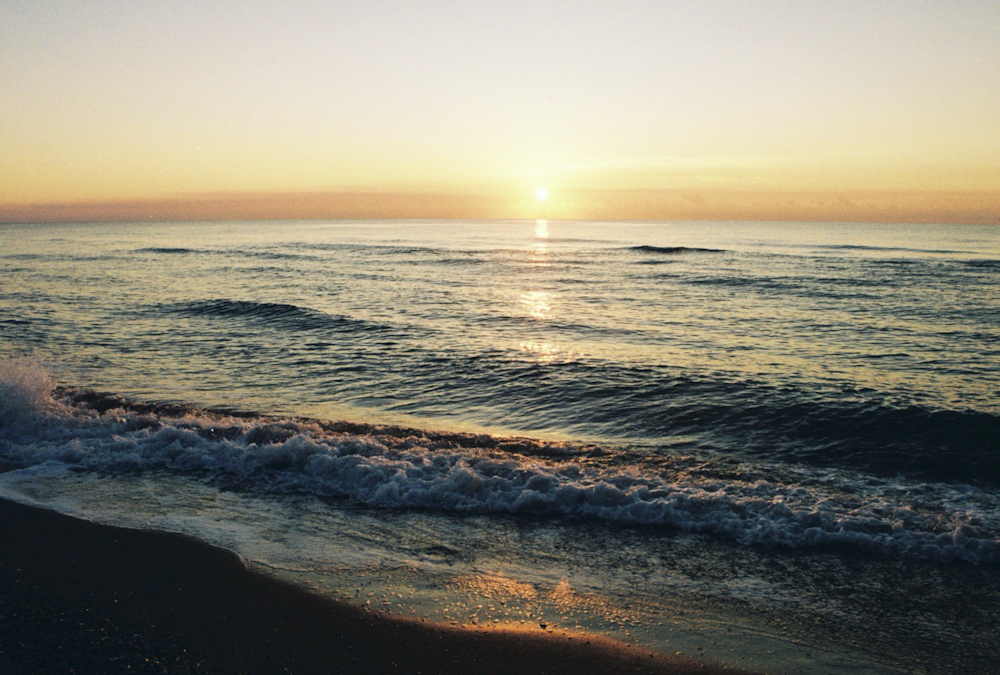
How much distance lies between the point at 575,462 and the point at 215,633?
18.8 ft

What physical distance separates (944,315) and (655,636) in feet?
74.8

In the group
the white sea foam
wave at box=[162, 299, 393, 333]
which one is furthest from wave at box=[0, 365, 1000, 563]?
wave at box=[162, 299, 393, 333]

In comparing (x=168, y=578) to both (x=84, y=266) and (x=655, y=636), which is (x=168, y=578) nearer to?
(x=655, y=636)

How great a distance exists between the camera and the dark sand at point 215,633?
4816 millimetres

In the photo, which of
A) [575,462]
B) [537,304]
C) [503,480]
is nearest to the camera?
[503,480]

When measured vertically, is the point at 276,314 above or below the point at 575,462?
above

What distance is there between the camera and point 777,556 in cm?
696

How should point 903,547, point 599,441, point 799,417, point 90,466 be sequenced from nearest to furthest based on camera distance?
1. point 903,547
2. point 90,466
3. point 599,441
4. point 799,417

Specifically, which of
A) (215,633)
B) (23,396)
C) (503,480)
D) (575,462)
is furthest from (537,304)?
(215,633)

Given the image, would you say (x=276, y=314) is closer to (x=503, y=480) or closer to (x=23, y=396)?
(x=23, y=396)

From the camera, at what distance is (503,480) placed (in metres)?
8.64

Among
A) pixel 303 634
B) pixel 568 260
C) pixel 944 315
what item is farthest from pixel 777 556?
pixel 568 260

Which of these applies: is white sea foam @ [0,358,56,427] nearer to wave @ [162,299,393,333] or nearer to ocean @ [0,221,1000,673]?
ocean @ [0,221,1000,673]

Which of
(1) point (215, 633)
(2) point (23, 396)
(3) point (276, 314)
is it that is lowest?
(1) point (215, 633)
